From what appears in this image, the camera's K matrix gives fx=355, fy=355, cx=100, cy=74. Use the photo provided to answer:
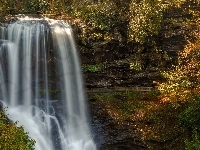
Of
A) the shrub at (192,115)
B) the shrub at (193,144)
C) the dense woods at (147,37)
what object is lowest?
the shrub at (193,144)

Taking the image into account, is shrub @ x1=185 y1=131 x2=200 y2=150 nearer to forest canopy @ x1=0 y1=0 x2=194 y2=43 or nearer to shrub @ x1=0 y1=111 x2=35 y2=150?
forest canopy @ x1=0 y1=0 x2=194 y2=43

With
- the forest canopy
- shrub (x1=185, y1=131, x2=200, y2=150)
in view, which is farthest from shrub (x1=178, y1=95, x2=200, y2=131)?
the forest canopy

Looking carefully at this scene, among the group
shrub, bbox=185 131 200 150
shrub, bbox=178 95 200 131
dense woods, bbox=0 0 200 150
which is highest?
dense woods, bbox=0 0 200 150

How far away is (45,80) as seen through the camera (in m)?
16.9

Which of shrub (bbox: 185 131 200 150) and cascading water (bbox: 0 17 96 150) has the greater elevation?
cascading water (bbox: 0 17 96 150)

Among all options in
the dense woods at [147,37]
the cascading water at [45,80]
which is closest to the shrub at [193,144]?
the dense woods at [147,37]

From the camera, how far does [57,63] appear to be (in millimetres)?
17156

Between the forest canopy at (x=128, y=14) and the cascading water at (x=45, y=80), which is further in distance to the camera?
the forest canopy at (x=128, y=14)

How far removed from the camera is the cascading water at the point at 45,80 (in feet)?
50.7

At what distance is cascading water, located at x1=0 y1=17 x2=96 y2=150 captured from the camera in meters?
15.4

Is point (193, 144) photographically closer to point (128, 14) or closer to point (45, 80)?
point (45, 80)

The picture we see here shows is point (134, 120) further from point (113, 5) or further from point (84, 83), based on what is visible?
point (113, 5)

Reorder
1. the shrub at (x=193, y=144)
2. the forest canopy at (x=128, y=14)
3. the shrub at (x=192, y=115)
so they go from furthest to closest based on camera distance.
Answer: the forest canopy at (x=128, y=14) < the shrub at (x=192, y=115) < the shrub at (x=193, y=144)

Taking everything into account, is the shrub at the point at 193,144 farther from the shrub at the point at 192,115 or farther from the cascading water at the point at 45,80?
the cascading water at the point at 45,80
